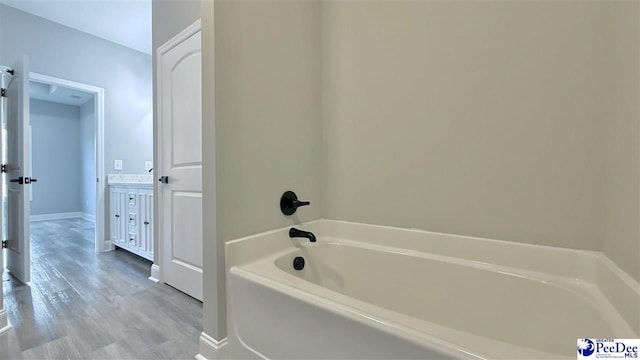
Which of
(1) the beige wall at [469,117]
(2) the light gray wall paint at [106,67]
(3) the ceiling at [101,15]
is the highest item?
(3) the ceiling at [101,15]

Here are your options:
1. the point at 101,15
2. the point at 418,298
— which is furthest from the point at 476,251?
the point at 101,15

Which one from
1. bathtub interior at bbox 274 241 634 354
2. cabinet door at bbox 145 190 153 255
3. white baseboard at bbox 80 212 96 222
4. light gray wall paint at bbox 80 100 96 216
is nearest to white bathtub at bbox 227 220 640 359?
bathtub interior at bbox 274 241 634 354

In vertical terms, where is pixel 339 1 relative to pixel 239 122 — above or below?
above

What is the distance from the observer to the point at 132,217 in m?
2.81

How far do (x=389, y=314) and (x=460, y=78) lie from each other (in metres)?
1.08

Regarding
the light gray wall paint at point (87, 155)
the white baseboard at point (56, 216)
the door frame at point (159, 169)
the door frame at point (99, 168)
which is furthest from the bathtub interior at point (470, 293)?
the white baseboard at point (56, 216)

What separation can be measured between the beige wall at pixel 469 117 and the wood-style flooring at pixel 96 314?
1.20 meters

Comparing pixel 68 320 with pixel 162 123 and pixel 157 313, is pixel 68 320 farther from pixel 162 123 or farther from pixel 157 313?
pixel 162 123

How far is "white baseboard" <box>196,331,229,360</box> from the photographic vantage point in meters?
1.15

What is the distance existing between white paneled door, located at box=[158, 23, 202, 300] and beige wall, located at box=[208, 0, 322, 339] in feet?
2.52

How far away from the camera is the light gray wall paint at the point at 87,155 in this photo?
538 cm

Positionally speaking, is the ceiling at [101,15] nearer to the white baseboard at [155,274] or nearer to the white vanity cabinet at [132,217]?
the white vanity cabinet at [132,217]

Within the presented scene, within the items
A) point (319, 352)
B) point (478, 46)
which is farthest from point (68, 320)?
point (478, 46)

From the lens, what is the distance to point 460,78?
1214mm
